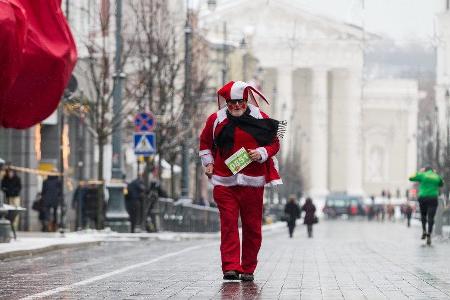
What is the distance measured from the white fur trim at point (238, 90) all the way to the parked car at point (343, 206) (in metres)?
102

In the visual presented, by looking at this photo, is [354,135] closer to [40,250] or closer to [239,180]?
[40,250]

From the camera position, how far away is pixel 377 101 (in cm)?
15362

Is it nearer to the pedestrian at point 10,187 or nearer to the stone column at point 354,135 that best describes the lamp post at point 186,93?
the pedestrian at point 10,187

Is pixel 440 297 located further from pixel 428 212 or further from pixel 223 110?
pixel 428 212

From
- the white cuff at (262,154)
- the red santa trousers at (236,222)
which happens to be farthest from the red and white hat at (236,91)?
the red santa trousers at (236,222)

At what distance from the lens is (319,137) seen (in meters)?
149

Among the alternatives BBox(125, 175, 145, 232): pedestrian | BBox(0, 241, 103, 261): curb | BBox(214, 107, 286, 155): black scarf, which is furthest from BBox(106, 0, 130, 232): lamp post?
BBox(214, 107, 286, 155): black scarf

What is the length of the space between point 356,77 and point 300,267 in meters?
129

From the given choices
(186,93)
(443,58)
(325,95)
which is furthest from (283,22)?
(186,93)

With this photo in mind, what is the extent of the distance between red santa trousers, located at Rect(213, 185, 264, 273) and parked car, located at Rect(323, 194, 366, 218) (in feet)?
333

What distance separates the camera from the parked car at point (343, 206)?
4653 inches

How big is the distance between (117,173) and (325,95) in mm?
110895

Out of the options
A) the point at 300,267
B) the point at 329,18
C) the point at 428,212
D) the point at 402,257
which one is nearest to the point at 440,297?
the point at 300,267

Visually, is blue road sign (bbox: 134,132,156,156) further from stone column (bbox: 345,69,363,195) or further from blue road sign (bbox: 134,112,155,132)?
stone column (bbox: 345,69,363,195)
